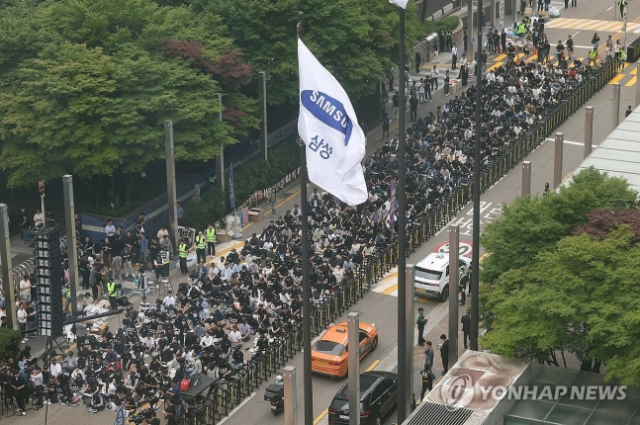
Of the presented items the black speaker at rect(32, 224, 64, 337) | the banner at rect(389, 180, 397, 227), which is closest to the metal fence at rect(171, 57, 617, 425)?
the banner at rect(389, 180, 397, 227)

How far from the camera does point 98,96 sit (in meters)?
57.3

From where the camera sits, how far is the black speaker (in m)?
44.3

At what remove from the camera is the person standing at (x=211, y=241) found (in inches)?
2179

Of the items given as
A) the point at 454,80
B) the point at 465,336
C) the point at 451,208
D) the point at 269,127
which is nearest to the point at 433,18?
the point at 454,80

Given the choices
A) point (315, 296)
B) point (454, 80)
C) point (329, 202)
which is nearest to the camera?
point (315, 296)

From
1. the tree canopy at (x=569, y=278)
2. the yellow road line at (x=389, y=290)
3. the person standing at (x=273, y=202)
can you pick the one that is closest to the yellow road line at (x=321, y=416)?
the tree canopy at (x=569, y=278)

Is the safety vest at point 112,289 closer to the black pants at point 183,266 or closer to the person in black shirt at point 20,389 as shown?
the black pants at point 183,266

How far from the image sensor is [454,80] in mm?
77062

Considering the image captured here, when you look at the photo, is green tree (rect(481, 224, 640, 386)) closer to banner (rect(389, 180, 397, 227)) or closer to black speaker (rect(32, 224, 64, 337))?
black speaker (rect(32, 224, 64, 337))

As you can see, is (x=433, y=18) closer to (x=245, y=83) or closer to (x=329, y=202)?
(x=245, y=83)

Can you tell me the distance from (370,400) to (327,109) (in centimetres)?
1347

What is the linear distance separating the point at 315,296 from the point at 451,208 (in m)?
11.4

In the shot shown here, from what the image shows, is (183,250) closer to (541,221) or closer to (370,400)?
(370,400)

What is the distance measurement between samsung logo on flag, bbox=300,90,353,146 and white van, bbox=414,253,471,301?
20.8m
